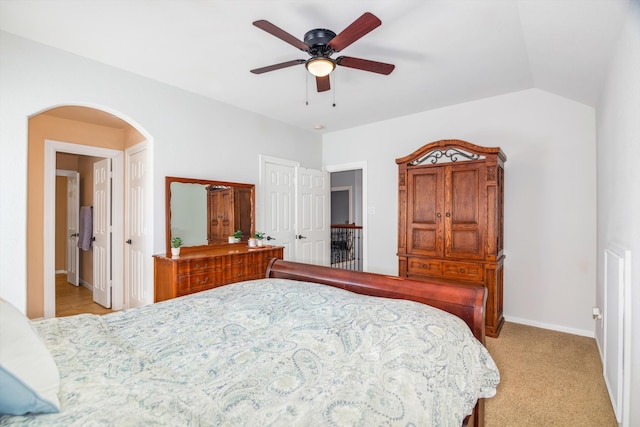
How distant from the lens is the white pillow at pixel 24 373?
0.74 metres

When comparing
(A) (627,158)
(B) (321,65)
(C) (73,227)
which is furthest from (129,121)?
(A) (627,158)

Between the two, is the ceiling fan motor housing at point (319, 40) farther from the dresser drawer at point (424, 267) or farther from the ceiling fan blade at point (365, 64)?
the dresser drawer at point (424, 267)

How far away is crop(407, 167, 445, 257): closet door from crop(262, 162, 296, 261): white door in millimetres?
1775

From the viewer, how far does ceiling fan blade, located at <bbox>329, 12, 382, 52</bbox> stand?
1.71 m

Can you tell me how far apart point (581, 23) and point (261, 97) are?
2.88 meters

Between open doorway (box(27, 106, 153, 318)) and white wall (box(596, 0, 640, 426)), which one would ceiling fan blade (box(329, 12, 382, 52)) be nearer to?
white wall (box(596, 0, 640, 426))

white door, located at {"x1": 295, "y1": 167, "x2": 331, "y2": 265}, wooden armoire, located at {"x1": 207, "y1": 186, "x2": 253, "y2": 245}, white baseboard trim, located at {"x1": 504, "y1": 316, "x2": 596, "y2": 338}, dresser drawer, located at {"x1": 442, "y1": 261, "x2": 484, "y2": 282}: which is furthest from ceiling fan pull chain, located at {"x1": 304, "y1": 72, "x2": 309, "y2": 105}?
white baseboard trim, located at {"x1": 504, "y1": 316, "x2": 596, "y2": 338}

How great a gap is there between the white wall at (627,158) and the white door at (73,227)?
660cm

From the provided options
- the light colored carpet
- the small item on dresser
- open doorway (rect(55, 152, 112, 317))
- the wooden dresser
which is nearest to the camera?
the light colored carpet

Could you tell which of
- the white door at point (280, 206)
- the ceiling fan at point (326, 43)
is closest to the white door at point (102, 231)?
the white door at point (280, 206)

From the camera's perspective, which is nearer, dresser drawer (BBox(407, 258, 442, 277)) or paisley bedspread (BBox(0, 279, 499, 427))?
paisley bedspread (BBox(0, 279, 499, 427))

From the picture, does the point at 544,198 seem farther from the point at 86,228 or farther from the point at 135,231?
the point at 86,228

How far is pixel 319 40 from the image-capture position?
6.82 ft

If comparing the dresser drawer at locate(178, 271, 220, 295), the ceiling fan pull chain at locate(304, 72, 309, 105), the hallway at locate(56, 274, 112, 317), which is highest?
the ceiling fan pull chain at locate(304, 72, 309, 105)
